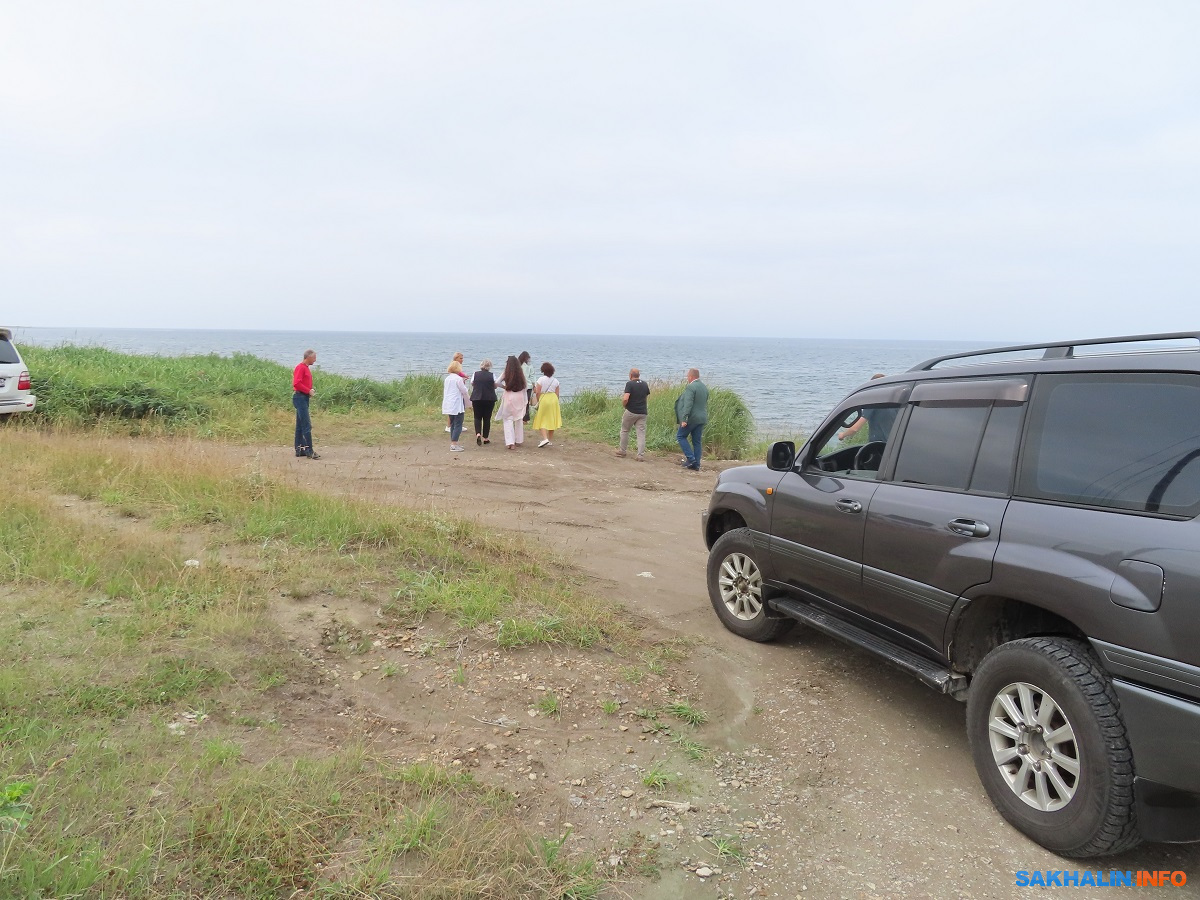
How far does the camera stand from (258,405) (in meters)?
17.8

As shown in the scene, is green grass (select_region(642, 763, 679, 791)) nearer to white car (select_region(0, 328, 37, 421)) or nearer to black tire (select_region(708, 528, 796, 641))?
black tire (select_region(708, 528, 796, 641))

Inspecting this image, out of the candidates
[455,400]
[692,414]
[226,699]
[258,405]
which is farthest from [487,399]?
[226,699]

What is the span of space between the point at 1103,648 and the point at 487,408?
1285 cm

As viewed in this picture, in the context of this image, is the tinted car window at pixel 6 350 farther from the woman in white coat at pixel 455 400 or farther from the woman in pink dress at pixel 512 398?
the woman in pink dress at pixel 512 398

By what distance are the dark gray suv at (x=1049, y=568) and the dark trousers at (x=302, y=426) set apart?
9674 millimetres

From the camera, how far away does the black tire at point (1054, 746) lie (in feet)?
9.57

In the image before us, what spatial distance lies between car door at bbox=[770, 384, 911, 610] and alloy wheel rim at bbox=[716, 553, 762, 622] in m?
0.33

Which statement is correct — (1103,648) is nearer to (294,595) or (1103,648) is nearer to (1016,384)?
(1016,384)

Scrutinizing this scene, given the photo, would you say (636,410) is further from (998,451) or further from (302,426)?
(998,451)

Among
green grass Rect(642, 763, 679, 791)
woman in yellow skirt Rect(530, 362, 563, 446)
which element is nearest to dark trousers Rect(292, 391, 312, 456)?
woman in yellow skirt Rect(530, 362, 563, 446)

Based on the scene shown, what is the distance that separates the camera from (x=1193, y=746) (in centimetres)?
268

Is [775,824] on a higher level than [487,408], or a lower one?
lower

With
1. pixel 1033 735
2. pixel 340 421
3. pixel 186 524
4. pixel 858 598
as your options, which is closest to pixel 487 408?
pixel 340 421

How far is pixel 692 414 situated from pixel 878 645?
9.80 metres
